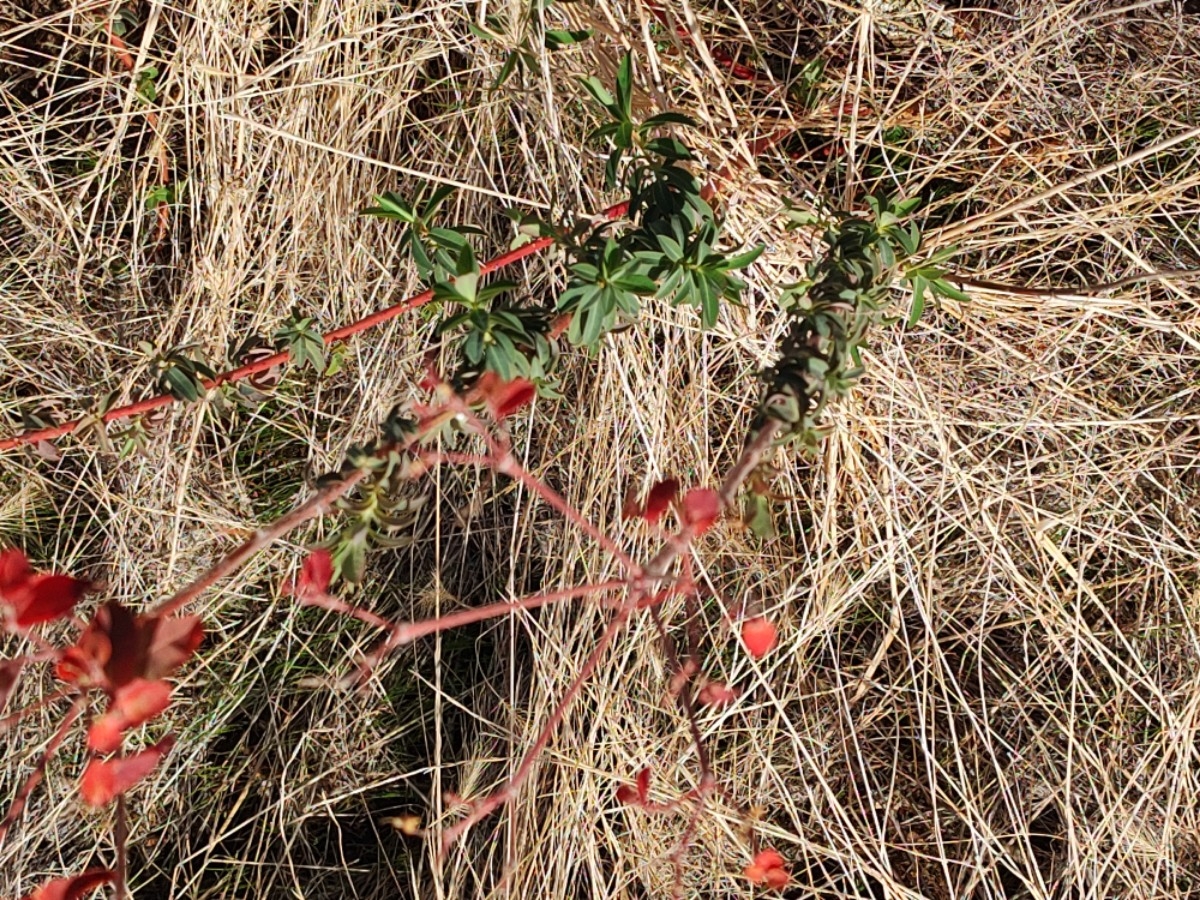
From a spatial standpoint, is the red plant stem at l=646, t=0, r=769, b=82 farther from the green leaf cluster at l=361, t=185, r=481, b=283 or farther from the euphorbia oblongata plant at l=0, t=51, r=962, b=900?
the green leaf cluster at l=361, t=185, r=481, b=283

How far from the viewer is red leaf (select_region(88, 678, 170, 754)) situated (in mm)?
846

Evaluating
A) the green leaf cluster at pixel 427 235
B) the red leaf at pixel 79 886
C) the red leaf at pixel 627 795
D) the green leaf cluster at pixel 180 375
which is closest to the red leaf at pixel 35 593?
the red leaf at pixel 79 886

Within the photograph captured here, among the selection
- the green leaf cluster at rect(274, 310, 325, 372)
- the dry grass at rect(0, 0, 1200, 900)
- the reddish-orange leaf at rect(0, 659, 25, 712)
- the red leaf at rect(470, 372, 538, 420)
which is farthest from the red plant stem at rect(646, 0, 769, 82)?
the reddish-orange leaf at rect(0, 659, 25, 712)

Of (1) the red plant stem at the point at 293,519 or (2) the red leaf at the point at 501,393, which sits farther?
(2) the red leaf at the point at 501,393

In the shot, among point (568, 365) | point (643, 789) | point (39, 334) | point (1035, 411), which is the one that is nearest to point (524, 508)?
point (568, 365)

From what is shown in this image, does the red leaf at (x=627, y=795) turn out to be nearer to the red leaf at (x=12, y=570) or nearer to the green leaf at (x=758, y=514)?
the green leaf at (x=758, y=514)

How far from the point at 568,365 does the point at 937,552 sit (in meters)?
0.61

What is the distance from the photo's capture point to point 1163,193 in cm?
150

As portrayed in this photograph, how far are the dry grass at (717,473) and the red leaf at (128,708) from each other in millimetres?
634

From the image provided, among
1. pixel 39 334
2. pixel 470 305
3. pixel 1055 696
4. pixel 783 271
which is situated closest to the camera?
pixel 470 305

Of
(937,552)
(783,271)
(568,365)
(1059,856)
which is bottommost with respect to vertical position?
(1059,856)

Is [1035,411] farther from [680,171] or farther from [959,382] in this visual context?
[680,171]

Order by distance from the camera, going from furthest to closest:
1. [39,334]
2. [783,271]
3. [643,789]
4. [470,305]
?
[39,334], [783,271], [643,789], [470,305]

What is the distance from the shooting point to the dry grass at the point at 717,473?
1.52 meters
